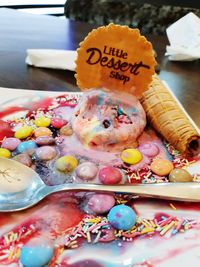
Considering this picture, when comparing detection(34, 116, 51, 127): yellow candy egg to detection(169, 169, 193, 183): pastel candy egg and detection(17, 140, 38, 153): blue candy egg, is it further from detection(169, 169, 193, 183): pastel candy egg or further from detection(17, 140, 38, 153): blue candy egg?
detection(169, 169, 193, 183): pastel candy egg

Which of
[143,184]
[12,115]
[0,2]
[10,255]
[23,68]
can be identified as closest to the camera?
[10,255]

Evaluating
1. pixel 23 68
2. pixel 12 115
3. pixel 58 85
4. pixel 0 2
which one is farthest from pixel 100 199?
pixel 0 2

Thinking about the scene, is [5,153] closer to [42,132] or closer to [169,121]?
[42,132]

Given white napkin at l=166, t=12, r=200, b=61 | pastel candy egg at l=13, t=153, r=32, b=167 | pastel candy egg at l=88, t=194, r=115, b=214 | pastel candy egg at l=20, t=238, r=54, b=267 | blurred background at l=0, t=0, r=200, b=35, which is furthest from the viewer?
blurred background at l=0, t=0, r=200, b=35

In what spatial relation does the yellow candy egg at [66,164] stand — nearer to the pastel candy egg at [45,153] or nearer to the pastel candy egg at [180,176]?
the pastel candy egg at [45,153]

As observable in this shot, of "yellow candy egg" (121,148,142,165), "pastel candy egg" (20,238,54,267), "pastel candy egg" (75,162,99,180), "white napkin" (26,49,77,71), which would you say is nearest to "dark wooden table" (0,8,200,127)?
"white napkin" (26,49,77,71)

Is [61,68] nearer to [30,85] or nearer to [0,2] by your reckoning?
[30,85]
